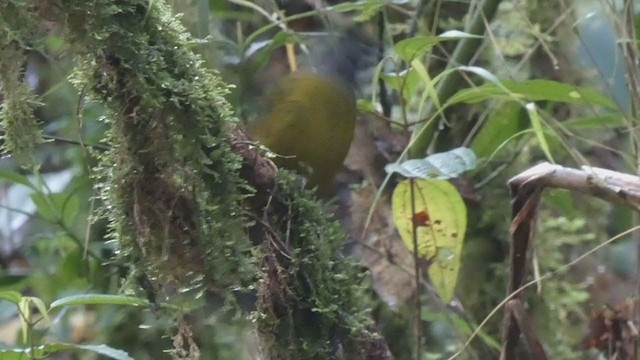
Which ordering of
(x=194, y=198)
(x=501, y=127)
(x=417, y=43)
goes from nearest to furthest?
(x=194, y=198)
(x=417, y=43)
(x=501, y=127)

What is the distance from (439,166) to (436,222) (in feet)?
0.33

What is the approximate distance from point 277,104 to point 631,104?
1.40 ft

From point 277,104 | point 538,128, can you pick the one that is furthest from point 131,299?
point 538,128

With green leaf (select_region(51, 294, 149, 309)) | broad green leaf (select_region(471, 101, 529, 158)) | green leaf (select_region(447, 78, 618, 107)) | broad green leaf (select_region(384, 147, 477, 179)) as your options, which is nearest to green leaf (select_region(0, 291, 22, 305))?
green leaf (select_region(51, 294, 149, 309))

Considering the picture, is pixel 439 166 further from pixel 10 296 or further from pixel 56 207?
pixel 56 207

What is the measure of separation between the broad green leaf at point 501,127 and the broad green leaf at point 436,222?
0.21m

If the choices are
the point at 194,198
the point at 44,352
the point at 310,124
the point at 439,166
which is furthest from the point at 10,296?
the point at 439,166

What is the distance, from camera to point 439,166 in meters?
0.92

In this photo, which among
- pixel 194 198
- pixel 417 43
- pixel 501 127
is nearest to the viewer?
pixel 194 198

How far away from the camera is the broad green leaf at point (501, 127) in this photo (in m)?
1.16

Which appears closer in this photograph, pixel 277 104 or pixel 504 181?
pixel 277 104

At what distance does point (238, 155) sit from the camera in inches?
29.1

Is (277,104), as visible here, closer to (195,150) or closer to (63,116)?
(195,150)

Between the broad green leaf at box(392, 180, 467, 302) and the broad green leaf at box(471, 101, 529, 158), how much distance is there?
0.21 metres
